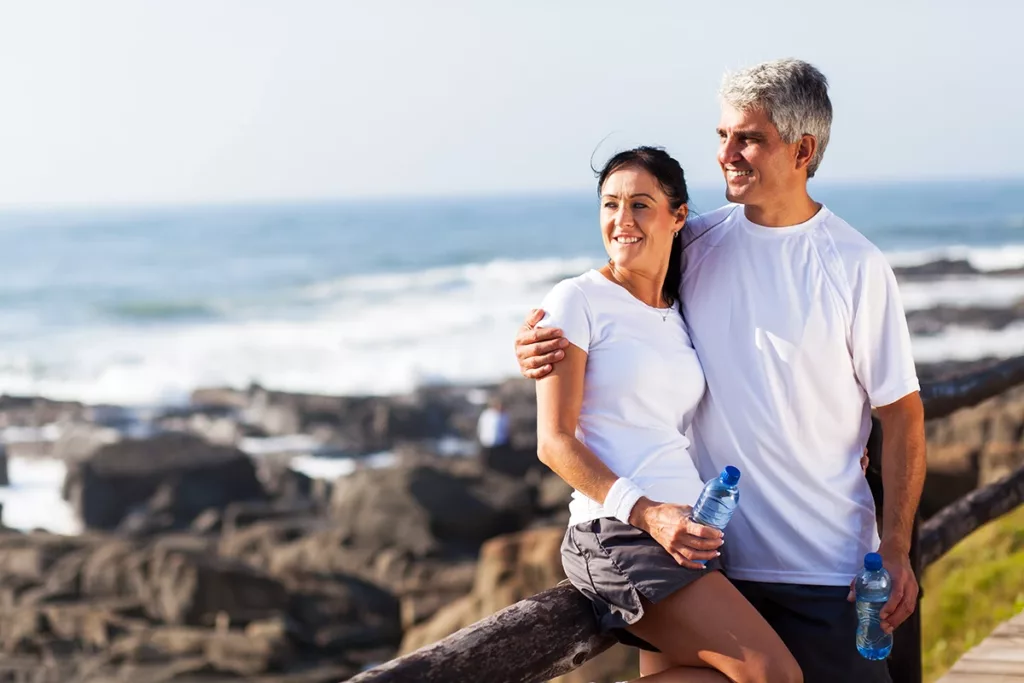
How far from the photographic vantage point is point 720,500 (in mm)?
2471

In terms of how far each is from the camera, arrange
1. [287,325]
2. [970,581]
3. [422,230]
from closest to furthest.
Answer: [970,581], [287,325], [422,230]

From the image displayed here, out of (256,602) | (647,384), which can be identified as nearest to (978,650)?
(647,384)

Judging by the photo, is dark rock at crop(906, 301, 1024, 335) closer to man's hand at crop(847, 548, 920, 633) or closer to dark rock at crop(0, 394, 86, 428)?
dark rock at crop(0, 394, 86, 428)

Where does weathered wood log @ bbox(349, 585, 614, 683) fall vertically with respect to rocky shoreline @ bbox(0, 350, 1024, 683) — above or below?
above

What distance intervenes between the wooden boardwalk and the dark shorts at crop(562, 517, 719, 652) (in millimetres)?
1585

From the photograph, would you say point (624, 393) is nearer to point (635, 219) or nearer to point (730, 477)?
point (730, 477)

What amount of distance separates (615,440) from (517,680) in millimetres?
490

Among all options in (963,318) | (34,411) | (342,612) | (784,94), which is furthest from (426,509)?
(963,318)

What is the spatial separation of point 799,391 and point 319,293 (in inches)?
1753

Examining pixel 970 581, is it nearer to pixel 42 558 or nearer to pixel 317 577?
pixel 317 577

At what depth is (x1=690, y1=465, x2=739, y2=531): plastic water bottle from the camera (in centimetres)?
246

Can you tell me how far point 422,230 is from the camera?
7788 cm

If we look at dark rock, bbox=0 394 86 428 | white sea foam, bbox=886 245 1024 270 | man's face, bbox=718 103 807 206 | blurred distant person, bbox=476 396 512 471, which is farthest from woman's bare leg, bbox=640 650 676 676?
white sea foam, bbox=886 245 1024 270

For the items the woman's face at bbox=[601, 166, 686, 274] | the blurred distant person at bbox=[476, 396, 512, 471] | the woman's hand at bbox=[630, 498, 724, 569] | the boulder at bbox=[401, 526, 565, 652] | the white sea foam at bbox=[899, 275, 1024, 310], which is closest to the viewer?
the woman's hand at bbox=[630, 498, 724, 569]
